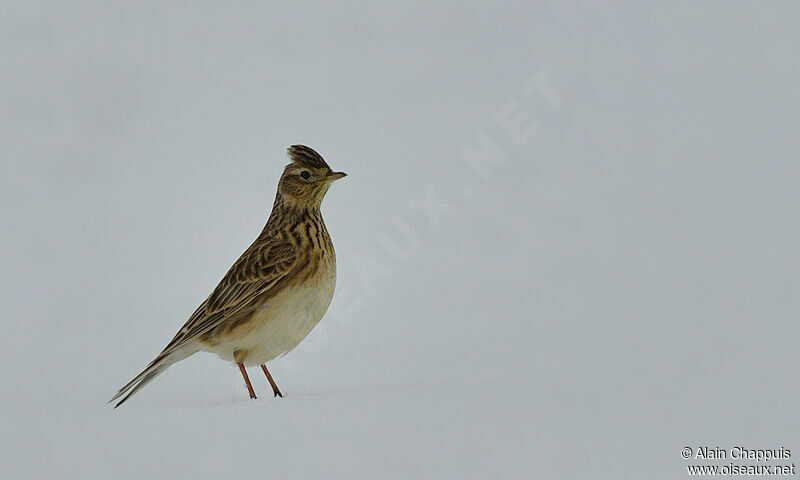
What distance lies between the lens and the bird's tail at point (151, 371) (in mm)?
7930

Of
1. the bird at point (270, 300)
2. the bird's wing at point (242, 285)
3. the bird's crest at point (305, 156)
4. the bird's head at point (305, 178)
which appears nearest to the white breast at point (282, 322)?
the bird at point (270, 300)

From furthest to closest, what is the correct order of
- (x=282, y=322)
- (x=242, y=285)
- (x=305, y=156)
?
(x=305, y=156)
(x=242, y=285)
(x=282, y=322)

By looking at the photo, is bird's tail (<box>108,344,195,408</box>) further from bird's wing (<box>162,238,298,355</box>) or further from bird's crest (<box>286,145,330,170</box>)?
bird's crest (<box>286,145,330,170</box>)

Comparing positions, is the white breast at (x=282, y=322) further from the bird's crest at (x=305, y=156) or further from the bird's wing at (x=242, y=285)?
the bird's crest at (x=305, y=156)

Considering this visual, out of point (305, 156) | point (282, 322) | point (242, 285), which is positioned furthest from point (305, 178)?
point (282, 322)

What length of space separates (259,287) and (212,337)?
23.8 inches

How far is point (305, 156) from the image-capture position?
8.27 metres

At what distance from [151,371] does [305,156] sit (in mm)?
2293

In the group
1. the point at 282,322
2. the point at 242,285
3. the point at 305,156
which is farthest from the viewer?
the point at 305,156

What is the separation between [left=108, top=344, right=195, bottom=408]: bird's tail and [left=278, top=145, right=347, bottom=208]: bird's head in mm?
1671

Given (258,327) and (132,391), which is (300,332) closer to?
(258,327)

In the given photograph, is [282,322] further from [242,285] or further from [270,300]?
[242,285]

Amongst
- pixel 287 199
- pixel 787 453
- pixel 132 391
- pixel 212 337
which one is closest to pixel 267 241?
pixel 287 199

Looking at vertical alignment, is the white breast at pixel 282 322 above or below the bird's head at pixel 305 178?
below
